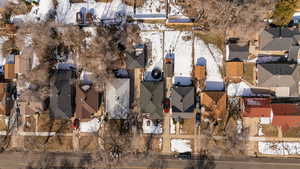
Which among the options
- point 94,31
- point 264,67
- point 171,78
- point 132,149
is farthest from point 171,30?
point 132,149

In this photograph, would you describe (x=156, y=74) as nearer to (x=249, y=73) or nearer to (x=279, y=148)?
(x=249, y=73)

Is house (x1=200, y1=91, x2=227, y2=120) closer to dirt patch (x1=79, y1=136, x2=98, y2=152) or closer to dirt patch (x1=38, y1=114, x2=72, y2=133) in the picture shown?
dirt patch (x1=79, y1=136, x2=98, y2=152)

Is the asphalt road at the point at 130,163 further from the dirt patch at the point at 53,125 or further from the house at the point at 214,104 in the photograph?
the house at the point at 214,104

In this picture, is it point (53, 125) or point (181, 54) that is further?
point (53, 125)

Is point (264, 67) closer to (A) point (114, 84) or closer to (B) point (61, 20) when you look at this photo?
(A) point (114, 84)

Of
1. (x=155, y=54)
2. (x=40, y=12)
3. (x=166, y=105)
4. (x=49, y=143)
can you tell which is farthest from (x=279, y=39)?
(x=49, y=143)

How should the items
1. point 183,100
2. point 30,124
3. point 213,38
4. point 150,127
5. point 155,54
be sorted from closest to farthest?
point 183,100, point 213,38, point 150,127, point 155,54, point 30,124

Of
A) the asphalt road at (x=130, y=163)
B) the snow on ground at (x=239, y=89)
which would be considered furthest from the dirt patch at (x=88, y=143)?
the snow on ground at (x=239, y=89)
